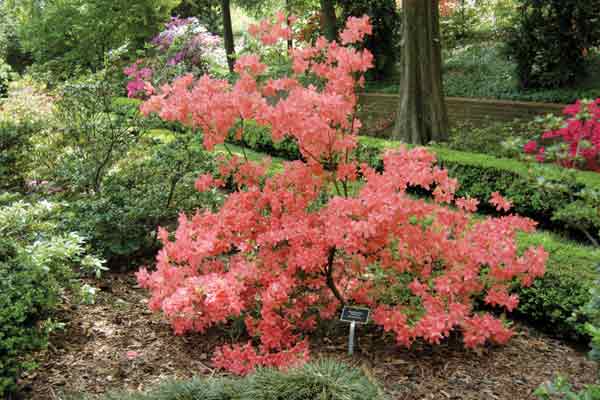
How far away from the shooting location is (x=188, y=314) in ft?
12.2

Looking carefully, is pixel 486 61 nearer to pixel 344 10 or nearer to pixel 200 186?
pixel 344 10

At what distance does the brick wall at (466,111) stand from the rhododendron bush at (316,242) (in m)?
7.54

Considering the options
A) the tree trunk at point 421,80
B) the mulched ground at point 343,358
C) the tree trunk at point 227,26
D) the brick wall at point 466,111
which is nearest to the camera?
the mulched ground at point 343,358

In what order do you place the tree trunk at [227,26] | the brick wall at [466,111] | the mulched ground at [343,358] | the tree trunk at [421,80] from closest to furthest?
the mulched ground at [343,358]
the tree trunk at [421,80]
the brick wall at [466,111]
the tree trunk at [227,26]

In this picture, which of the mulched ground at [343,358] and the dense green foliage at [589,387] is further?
the mulched ground at [343,358]

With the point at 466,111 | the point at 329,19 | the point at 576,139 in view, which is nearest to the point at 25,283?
the point at 576,139

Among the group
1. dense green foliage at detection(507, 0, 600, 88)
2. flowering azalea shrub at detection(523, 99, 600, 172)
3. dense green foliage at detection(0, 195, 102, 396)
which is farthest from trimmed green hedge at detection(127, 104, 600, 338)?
dense green foliage at detection(507, 0, 600, 88)

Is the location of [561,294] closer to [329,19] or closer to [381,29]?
[329,19]

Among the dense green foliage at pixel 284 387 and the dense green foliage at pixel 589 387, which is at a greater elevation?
the dense green foliage at pixel 589 387

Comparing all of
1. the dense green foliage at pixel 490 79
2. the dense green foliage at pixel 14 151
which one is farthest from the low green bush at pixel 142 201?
the dense green foliage at pixel 490 79

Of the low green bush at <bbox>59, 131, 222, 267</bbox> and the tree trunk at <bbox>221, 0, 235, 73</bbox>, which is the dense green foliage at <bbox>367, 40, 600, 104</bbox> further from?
the low green bush at <bbox>59, 131, 222, 267</bbox>

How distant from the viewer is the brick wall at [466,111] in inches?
422

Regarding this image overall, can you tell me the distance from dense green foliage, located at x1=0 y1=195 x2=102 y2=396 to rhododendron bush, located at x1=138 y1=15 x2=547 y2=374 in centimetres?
59

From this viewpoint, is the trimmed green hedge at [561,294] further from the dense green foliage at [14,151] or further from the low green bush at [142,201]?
the dense green foliage at [14,151]
